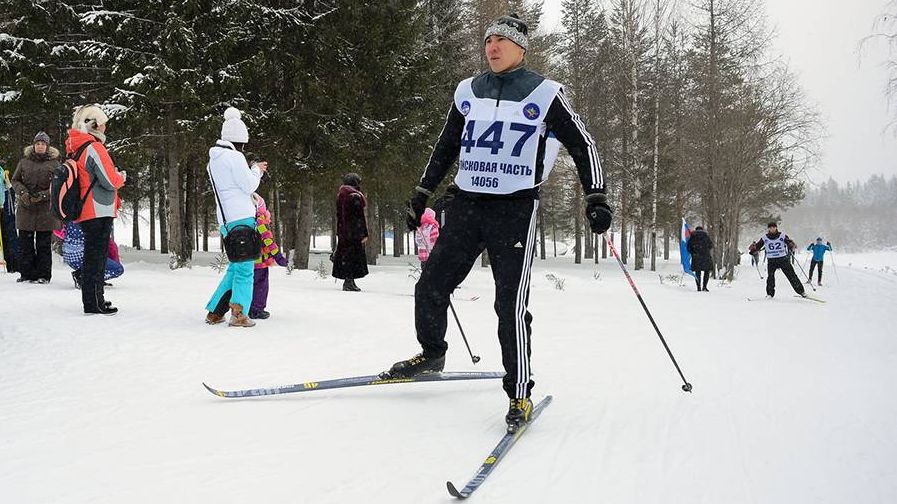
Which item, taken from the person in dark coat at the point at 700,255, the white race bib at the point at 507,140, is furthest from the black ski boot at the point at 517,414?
the person in dark coat at the point at 700,255

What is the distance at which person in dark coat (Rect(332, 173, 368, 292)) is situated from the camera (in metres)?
10.8

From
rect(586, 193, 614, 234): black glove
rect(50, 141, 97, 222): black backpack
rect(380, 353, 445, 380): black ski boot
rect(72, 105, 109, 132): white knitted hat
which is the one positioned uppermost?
rect(72, 105, 109, 132): white knitted hat

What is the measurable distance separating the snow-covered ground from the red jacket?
1084 mm

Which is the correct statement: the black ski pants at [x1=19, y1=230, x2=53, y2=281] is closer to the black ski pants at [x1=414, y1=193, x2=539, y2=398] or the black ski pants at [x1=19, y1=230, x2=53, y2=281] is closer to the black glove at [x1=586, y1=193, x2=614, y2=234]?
the black ski pants at [x1=414, y1=193, x2=539, y2=398]

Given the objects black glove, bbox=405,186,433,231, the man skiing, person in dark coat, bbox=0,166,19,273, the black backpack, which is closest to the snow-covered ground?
the man skiing

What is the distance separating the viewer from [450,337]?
6.56 meters

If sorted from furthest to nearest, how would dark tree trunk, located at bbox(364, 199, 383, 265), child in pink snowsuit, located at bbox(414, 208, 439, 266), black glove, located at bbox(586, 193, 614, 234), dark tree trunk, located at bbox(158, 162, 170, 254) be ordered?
dark tree trunk, located at bbox(158, 162, 170, 254), dark tree trunk, located at bbox(364, 199, 383, 265), child in pink snowsuit, located at bbox(414, 208, 439, 266), black glove, located at bbox(586, 193, 614, 234)

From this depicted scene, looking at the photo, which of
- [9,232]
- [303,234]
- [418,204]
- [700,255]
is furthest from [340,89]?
[418,204]

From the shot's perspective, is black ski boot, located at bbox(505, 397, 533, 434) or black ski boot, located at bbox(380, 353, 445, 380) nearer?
black ski boot, located at bbox(505, 397, 533, 434)

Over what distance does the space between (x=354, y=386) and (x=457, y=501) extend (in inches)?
67.2

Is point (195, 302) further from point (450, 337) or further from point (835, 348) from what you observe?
point (835, 348)

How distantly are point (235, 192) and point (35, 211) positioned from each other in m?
4.56

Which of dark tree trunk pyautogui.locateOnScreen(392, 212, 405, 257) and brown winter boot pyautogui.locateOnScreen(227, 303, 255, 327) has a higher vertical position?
dark tree trunk pyautogui.locateOnScreen(392, 212, 405, 257)

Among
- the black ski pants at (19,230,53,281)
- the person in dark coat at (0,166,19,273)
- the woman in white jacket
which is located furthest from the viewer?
the person in dark coat at (0,166,19,273)
